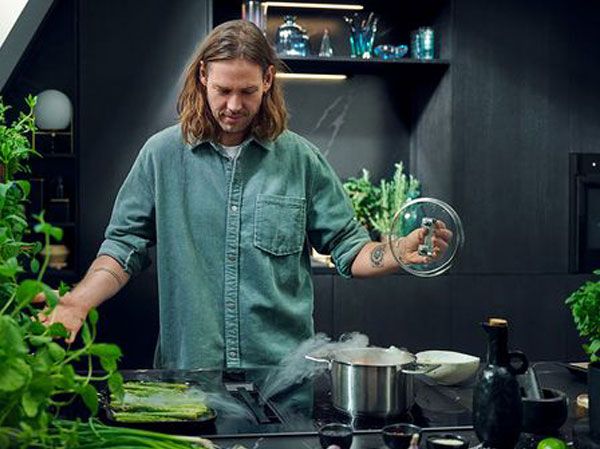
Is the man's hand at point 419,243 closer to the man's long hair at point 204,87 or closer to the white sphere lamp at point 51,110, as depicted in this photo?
the man's long hair at point 204,87

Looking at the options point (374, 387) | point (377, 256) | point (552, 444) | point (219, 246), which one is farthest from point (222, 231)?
point (552, 444)

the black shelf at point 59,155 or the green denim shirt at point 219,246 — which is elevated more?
the black shelf at point 59,155

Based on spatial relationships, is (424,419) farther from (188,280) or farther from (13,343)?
(13,343)

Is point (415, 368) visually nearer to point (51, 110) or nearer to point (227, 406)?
point (227, 406)

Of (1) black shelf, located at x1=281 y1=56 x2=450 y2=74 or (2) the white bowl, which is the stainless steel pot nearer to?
(2) the white bowl

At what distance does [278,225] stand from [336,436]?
116 centimetres

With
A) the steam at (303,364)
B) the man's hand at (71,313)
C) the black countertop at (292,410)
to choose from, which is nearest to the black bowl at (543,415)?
the black countertop at (292,410)

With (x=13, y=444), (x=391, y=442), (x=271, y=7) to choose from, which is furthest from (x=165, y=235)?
(x=271, y=7)

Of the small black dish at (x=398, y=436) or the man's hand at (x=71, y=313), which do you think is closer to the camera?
the small black dish at (x=398, y=436)

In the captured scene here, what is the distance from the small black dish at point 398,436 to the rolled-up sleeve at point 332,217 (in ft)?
3.89

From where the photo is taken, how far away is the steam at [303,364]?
2246mm

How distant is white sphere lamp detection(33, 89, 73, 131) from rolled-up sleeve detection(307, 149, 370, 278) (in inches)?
89.9

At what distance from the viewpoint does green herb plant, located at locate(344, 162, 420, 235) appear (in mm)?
4914

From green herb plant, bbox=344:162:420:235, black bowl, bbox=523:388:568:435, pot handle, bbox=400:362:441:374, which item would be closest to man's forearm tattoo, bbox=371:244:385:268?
pot handle, bbox=400:362:441:374
